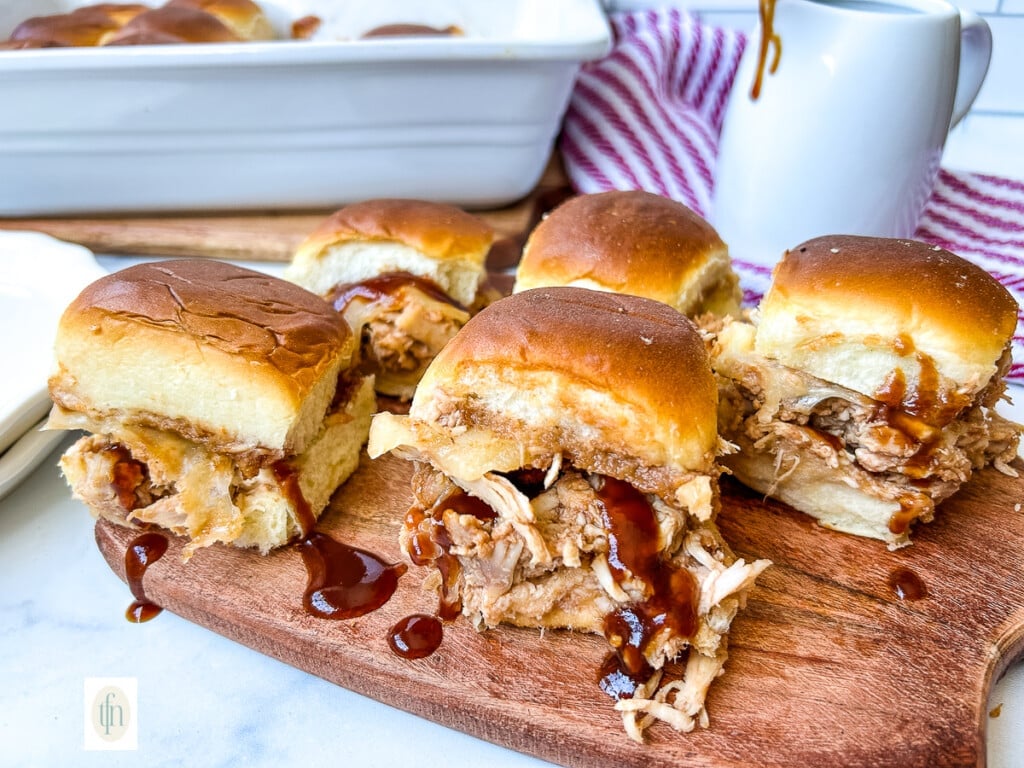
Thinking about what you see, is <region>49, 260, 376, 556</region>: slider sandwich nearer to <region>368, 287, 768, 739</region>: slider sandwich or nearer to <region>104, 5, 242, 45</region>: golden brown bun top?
<region>368, 287, 768, 739</region>: slider sandwich

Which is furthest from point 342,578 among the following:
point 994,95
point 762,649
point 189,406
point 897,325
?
point 994,95

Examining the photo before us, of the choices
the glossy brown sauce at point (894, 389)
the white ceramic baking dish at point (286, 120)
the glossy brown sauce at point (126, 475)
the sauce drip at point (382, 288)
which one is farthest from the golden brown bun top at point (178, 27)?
the glossy brown sauce at point (894, 389)

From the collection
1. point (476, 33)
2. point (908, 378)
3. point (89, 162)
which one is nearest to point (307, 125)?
point (89, 162)

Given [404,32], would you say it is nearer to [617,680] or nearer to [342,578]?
[342,578]

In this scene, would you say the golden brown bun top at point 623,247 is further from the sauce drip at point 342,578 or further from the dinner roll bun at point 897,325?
the sauce drip at point 342,578

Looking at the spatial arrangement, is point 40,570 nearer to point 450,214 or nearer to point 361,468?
point 361,468

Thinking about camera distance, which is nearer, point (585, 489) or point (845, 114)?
point (585, 489)

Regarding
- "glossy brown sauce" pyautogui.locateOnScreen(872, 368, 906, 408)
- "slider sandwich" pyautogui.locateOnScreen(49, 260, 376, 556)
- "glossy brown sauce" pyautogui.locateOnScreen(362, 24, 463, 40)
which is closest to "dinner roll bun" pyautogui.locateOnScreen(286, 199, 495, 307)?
"slider sandwich" pyautogui.locateOnScreen(49, 260, 376, 556)
